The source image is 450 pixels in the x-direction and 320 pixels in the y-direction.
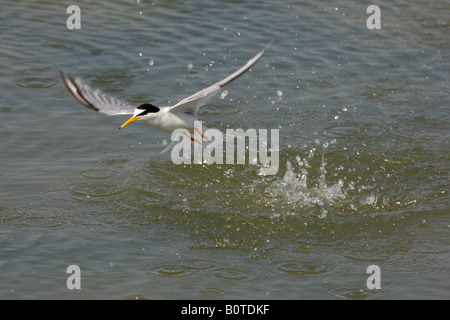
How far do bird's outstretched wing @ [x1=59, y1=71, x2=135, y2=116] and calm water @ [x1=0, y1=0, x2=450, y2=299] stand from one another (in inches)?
33.4

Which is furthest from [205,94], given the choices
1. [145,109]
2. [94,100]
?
[94,100]

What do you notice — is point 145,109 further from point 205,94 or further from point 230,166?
point 230,166

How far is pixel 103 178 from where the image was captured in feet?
23.7

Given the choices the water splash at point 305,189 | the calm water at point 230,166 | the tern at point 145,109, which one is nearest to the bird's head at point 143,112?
the tern at point 145,109

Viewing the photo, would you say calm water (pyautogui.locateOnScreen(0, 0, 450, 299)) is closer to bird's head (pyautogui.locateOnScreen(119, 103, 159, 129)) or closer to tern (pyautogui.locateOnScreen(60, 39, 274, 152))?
tern (pyautogui.locateOnScreen(60, 39, 274, 152))

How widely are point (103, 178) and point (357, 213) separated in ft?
8.98

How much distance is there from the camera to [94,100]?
22.1 feet

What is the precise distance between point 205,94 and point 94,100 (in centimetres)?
134

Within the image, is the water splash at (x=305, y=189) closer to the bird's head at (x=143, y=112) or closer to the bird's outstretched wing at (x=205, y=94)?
the bird's outstretched wing at (x=205, y=94)

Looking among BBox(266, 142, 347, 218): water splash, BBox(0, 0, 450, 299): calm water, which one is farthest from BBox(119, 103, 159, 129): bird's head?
BBox(266, 142, 347, 218): water splash

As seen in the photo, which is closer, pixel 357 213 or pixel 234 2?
pixel 357 213
